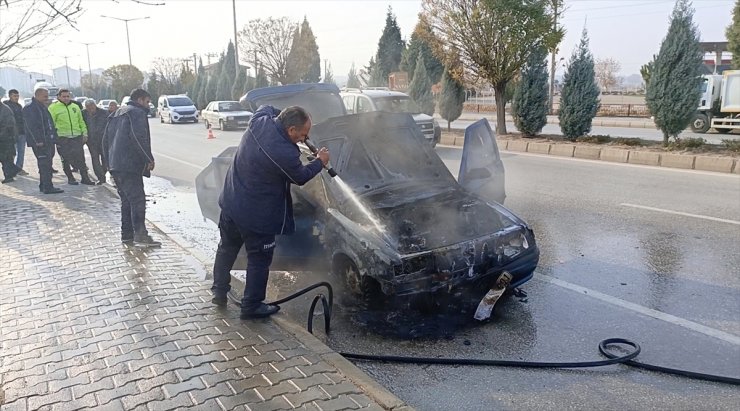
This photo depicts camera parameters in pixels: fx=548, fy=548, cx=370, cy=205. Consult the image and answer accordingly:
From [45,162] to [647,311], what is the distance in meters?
9.37

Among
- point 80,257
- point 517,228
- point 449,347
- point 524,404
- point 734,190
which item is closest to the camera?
point 524,404

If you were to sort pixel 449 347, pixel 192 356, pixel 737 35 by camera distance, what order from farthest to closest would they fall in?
1. pixel 737 35
2. pixel 449 347
3. pixel 192 356

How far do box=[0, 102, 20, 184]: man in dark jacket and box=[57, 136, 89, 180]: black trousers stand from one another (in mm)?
1042

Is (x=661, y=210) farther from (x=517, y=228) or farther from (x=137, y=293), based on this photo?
(x=137, y=293)

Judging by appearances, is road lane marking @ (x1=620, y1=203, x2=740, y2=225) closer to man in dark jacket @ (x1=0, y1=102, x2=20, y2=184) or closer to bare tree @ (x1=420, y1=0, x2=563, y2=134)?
bare tree @ (x1=420, y1=0, x2=563, y2=134)

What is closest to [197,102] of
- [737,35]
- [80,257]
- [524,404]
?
[737,35]

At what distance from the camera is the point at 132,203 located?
6152 millimetres

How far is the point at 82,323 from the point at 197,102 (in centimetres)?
4904

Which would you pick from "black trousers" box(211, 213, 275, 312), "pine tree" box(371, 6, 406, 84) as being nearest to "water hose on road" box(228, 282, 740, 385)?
"black trousers" box(211, 213, 275, 312)

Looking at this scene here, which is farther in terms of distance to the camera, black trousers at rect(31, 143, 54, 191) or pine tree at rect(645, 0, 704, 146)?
pine tree at rect(645, 0, 704, 146)

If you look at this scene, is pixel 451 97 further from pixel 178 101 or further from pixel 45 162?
pixel 178 101

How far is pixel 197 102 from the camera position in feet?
164

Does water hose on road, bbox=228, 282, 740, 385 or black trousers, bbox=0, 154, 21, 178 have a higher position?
black trousers, bbox=0, 154, 21, 178

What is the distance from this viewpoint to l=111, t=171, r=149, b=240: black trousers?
20.0 ft
